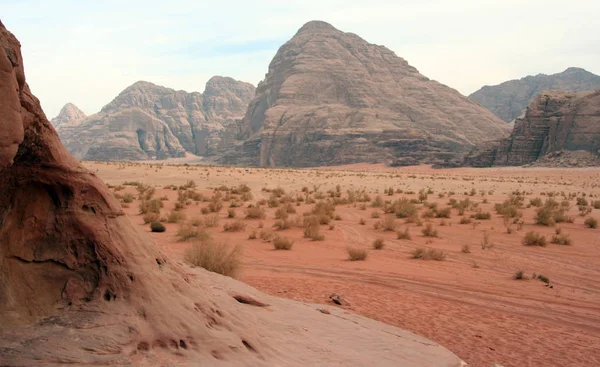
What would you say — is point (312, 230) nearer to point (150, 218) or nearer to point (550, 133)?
point (150, 218)

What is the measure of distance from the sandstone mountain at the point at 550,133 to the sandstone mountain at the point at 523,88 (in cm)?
9255

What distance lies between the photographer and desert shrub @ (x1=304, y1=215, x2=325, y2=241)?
661 inches

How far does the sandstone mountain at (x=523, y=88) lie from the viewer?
178000mm

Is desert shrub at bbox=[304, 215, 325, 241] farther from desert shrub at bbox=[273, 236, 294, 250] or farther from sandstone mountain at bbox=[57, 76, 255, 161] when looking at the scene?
sandstone mountain at bbox=[57, 76, 255, 161]

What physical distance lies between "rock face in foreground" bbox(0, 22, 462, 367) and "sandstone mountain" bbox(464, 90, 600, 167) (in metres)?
80.0

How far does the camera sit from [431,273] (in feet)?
40.4

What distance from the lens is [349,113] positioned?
116938 millimetres

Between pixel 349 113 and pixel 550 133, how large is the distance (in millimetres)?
45428

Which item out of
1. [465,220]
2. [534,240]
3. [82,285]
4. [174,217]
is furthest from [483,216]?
[82,285]

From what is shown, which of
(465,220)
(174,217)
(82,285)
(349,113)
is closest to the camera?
(82,285)

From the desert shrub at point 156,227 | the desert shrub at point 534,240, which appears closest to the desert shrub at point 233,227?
the desert shrub at point 156,227

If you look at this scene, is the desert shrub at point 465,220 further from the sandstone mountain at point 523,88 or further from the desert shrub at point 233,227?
the sandstone mountain at point 523,88

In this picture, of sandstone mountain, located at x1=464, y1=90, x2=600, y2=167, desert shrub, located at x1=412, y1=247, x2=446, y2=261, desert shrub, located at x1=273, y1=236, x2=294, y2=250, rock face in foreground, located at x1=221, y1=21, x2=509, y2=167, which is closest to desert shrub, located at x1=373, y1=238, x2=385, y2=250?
desert shrub, located at x1=412, y1=247, x2=446, y2=261

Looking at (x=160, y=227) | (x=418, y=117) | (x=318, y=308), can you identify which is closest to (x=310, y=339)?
(x=318, y=308)
